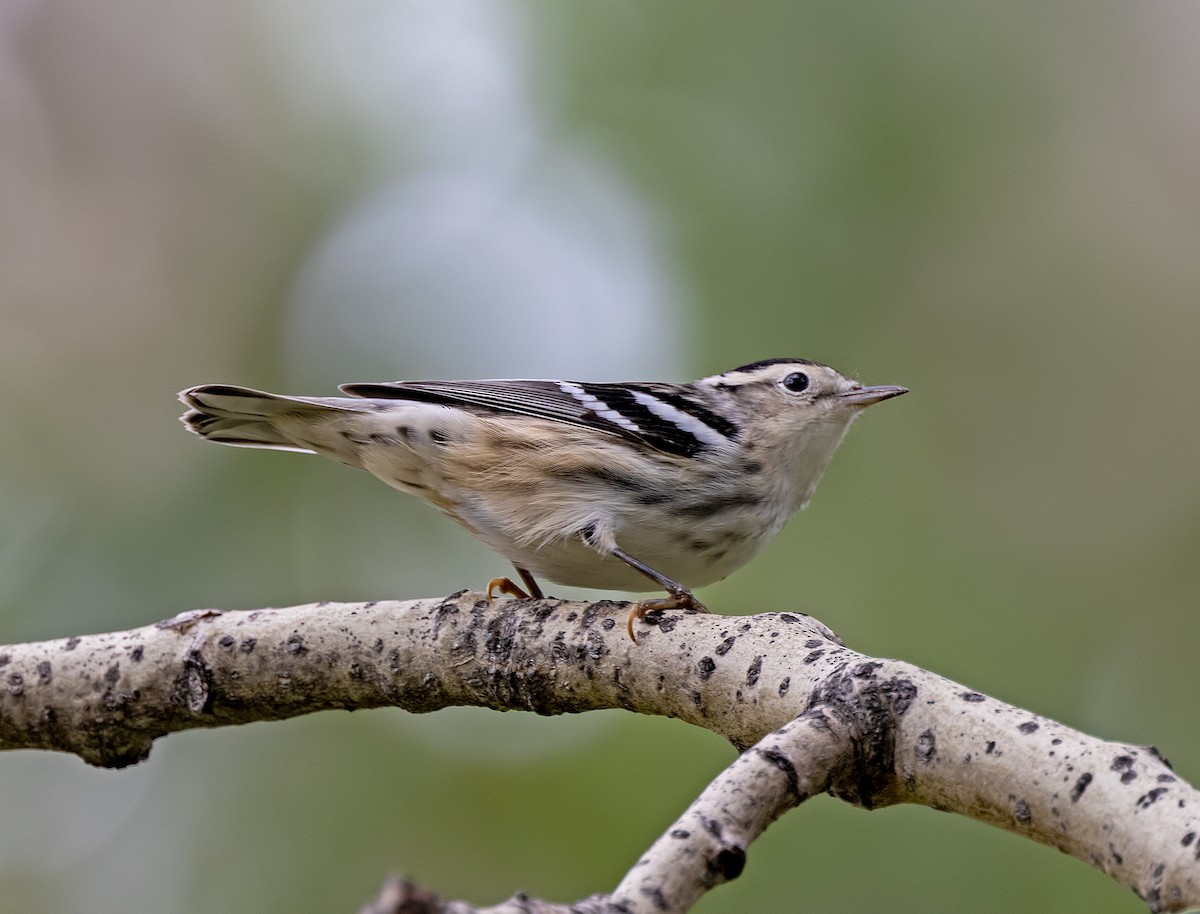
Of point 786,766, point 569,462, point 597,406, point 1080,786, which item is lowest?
point 786,766

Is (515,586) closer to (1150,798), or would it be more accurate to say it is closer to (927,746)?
(927,746)

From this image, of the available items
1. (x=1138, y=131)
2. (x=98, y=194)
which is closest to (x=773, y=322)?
(x=1138, y=131)

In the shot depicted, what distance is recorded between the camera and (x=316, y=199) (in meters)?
8.12

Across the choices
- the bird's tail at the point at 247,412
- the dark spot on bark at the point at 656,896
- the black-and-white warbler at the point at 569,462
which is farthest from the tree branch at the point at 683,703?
the bird's tail at the point at 247,412

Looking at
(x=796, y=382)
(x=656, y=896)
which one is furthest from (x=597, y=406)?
(x=656, y=896)

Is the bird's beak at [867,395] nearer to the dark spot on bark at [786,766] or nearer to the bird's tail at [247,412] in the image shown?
the bird's tail at [247,412]

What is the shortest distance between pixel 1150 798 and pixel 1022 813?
31 cm

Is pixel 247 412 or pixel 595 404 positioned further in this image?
pixel 595 404

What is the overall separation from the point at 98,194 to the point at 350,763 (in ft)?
16.5

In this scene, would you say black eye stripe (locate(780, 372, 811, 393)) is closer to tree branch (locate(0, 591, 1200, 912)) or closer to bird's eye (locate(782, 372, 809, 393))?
bird's eye (locate(782, 372, 809, 393))

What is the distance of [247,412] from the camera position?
5.24 m

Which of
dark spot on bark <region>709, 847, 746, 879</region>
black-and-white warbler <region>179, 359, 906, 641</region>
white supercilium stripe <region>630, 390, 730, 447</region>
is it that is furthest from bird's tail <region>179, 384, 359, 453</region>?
dark spot on bark <region>709, 847, 746, 879</region>

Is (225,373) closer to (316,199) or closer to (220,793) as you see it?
(316,199)

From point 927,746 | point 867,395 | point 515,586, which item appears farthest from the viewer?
point 867,395
